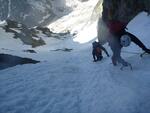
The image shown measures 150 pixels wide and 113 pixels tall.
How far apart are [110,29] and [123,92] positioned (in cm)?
361

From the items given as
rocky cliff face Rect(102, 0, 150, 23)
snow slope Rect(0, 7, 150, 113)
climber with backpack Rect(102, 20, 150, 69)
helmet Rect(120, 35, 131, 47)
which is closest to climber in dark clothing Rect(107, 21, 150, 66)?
climber with backpack Rect(102, 20, 150, 69)

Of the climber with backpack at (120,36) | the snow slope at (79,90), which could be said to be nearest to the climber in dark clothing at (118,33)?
the climber with backpack at (120,36)

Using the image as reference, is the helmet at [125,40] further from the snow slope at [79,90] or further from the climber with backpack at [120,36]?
the snow slope at [79,90]

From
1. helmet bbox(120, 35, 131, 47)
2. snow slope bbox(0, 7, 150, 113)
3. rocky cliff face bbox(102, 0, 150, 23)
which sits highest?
rocky cliff face bbox(102, 0, 150, 23)

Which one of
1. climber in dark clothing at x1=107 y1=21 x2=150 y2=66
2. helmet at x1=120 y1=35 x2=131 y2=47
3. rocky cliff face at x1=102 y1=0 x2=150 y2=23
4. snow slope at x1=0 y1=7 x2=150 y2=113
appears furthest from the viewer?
rocky cliff face at x1=102 y1=0 x2=150 y2=23

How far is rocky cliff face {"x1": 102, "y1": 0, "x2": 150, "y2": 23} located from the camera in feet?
105

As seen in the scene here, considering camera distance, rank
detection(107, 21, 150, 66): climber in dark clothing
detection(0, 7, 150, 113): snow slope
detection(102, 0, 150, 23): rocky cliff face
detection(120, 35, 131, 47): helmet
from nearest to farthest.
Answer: detection(0, 7, 150, 113): snow slope
detection(120, 35, 131, 47): helmet
detection(107, 21, 150, 66): climber in dark clothing
detection(102, 0, 150, 23): rocky cliff face

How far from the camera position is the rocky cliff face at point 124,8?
3216 cm

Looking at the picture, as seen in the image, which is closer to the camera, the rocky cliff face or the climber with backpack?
the climber with backpack

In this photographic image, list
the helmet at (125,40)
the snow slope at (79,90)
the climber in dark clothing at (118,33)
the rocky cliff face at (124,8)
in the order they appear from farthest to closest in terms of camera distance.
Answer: the rocky cliff face at (124,8) < the climber in dark clothing at (118,33) < the helmet at (125,40) < the snow slope at (79,90)

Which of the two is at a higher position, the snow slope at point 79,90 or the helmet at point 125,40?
the helmet at point 125,40

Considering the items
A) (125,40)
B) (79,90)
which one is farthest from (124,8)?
(79,90)

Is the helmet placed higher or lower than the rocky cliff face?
lower

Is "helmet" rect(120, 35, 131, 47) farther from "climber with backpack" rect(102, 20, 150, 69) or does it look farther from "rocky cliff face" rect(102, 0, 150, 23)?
"rocky cliff face" rect(102, 0, 150, 23)
